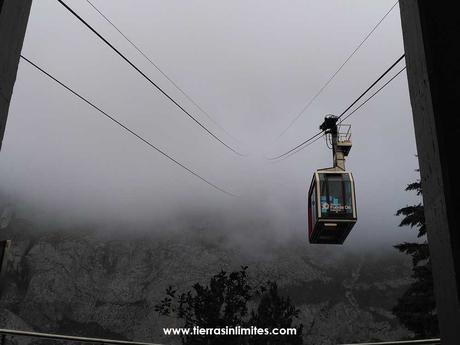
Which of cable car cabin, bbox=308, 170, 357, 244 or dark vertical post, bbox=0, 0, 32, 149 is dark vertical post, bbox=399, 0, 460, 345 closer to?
dark vertical post, bbox=0, 0, 32, 149

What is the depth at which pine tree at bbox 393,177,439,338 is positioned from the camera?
2414cm

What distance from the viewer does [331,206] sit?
1372 cm

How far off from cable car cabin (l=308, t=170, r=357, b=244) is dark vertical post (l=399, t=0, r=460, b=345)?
11.2m

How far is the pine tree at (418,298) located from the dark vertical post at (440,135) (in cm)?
2288

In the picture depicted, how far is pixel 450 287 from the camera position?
2115mm

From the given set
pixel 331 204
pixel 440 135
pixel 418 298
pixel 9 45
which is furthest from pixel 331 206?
pixel 418 298

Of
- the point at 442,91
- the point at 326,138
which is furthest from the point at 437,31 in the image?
the point at 326,138

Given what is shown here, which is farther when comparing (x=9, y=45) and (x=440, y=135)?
(x=9, y=45)

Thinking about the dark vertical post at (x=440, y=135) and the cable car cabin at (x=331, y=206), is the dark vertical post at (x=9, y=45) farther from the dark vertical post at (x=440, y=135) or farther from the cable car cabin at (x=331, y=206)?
the cable car cabin at (x=331, y=206)

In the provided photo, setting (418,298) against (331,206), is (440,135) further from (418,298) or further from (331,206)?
(418,298)

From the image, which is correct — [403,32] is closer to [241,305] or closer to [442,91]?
[442,91]

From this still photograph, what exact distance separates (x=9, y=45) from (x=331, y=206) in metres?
12.2

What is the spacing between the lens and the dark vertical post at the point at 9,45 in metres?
2.37

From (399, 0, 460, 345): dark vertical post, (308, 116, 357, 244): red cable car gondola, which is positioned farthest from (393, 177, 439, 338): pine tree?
(399, 0, 460, 345): dark vertical post
